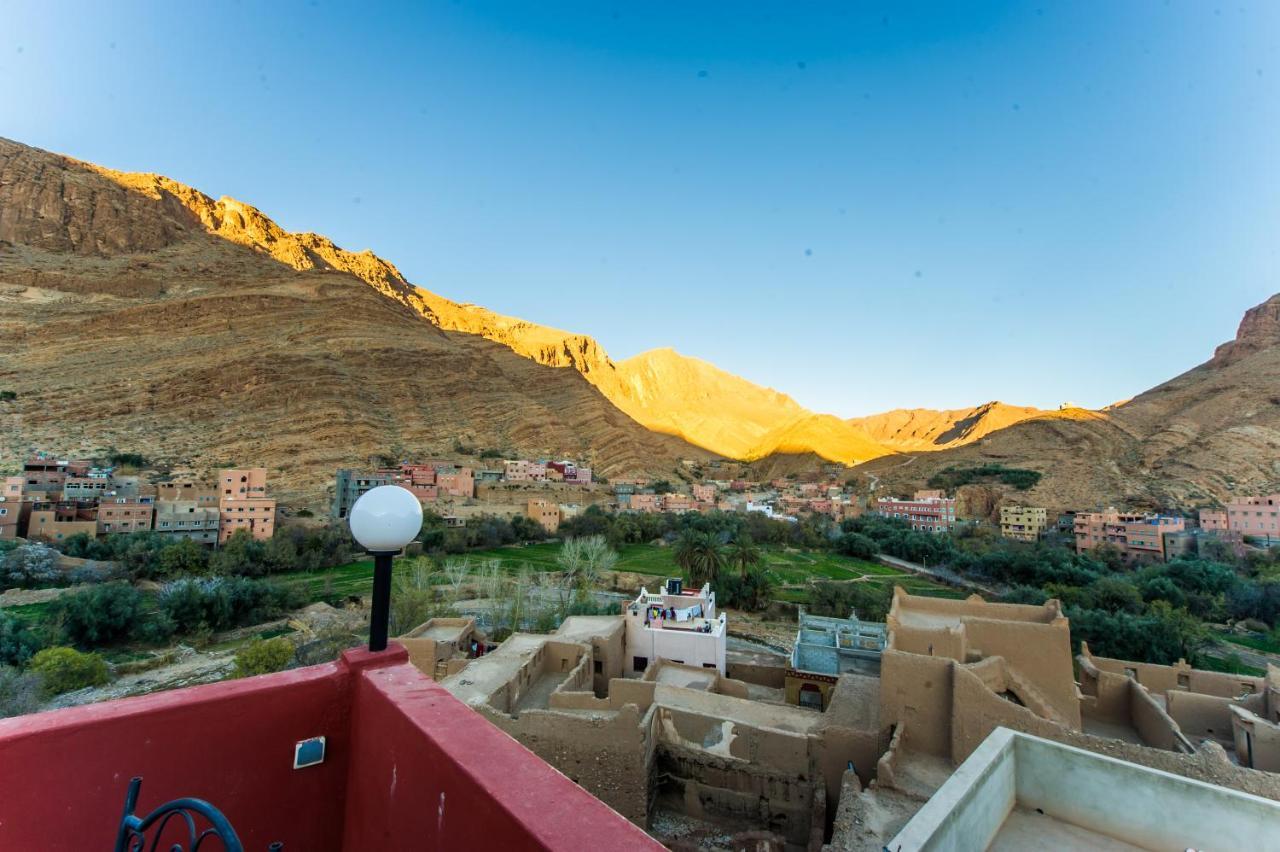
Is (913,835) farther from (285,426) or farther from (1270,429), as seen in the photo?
(1270,429)

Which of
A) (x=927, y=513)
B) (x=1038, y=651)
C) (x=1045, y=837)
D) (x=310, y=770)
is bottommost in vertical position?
(x=1038, y=651)

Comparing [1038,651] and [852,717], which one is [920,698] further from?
[1038,651]

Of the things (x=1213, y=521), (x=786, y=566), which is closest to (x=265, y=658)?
(x=786, y=566)

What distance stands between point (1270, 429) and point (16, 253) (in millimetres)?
121513

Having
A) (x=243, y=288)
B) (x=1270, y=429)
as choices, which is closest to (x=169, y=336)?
(x=243, y=288)

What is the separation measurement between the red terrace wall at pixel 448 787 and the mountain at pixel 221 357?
153 feet

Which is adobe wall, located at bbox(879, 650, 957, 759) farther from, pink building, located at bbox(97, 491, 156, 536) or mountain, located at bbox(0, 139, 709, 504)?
mountain, located at bbox(0, 139, 709, 504)

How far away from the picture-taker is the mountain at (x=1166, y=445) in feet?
159

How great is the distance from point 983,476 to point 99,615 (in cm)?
6561

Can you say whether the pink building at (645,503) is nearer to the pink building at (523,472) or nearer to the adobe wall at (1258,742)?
the pink building at (523,472)

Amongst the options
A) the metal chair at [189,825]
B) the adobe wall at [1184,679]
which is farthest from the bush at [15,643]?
the adobe wall at [1184,679]

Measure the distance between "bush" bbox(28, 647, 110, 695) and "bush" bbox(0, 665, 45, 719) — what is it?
1.58 ft

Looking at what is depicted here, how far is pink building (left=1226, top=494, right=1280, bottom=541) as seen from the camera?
39.2m

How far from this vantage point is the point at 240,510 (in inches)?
1404
